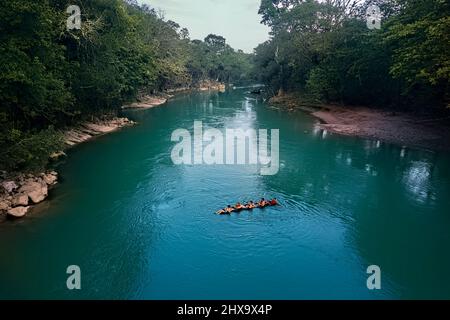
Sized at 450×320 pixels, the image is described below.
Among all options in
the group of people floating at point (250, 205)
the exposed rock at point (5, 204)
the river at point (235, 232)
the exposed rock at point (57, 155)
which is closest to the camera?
the river at point (235, 232)

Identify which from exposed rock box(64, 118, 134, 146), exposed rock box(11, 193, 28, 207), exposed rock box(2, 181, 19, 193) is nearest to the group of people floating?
exposed rock box(11, 193, 28, 207)

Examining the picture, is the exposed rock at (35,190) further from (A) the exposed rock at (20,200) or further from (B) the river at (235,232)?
(B) the river at (235,232)

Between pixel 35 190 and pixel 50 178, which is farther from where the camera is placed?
pixel 50 178

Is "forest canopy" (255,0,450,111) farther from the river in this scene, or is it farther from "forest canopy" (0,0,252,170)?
"forest canopy" (0,0,252,170)

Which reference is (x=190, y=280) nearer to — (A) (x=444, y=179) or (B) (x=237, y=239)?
(B) (x=237, y=239)

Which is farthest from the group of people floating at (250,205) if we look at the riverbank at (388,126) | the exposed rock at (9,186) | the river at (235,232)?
the riverbank at (388,126)

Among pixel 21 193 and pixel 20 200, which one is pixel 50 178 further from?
pixel 20 200

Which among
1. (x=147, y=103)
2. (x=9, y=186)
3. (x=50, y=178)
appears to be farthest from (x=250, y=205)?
(x=147, y=103)
